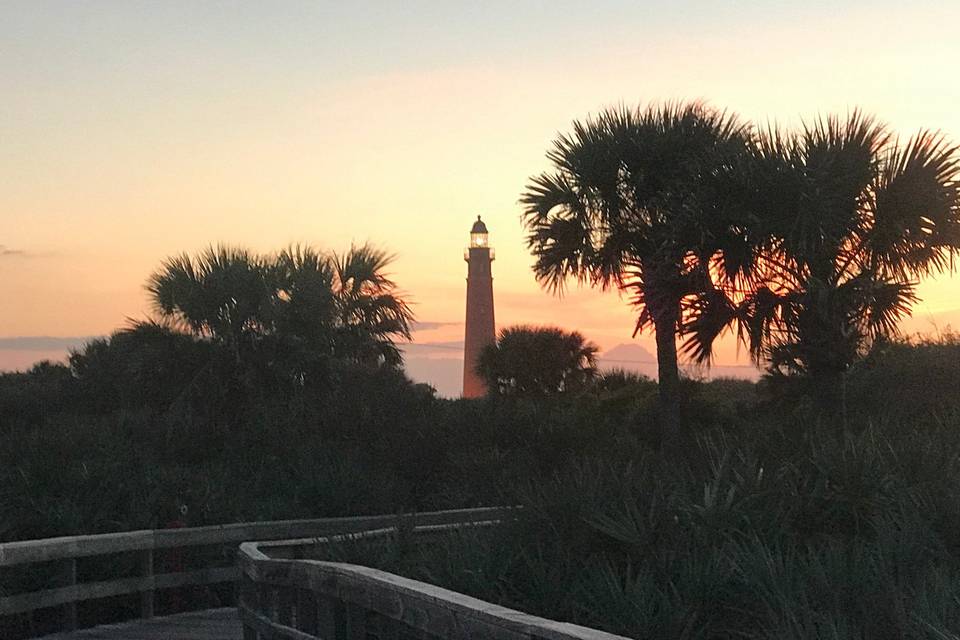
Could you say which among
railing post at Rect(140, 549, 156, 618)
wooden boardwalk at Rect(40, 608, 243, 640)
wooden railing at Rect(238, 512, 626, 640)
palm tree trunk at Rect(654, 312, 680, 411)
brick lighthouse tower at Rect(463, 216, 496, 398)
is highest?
brick lighthouse tower at Rect(463, 216, 496, 398)

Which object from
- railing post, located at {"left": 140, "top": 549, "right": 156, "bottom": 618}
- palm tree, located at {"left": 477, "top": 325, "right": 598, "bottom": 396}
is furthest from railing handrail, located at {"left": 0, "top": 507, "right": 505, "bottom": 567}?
palm tree, located at {"left": 477, "top": 325, "right": 598, "bottom": 396}

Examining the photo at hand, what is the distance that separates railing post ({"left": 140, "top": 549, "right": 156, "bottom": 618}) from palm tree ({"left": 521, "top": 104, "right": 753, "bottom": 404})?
13.9 meters

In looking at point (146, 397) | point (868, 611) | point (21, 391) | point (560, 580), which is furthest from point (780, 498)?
point (21, 391)

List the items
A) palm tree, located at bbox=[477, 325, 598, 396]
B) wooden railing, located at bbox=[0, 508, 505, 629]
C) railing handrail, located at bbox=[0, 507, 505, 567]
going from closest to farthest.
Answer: railing handrail, located at bbox=[0, 507, 505, 567] < wooden railing, located at bbox=[0, 508, 505, 629] < palm tree, located at bbox=[477, 325, 598, 396]

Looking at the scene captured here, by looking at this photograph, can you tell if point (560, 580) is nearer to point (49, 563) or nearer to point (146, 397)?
point (49, 563)

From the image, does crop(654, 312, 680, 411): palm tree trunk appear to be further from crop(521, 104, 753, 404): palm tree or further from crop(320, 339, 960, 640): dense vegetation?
crop(320, 339, 960, 640): dense vegetation

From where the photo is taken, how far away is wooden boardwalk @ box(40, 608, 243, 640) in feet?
35.0

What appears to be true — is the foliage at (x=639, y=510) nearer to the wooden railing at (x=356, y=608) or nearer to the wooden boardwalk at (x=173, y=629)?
the wooden railing at (x=356, y=608)

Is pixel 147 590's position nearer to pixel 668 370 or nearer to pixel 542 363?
pixel 668 370

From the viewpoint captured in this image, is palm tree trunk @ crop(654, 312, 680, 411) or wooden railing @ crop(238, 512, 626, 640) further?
palm tree trunk @ crop(654, 312, 680, 411)

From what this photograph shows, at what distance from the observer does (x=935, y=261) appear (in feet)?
75.3

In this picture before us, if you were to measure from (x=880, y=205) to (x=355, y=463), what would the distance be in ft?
35.4

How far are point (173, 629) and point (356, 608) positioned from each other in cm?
487

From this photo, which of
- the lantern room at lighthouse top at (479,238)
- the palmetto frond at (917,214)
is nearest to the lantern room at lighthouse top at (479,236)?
the lantern room at lighthouse top at (479,238)
